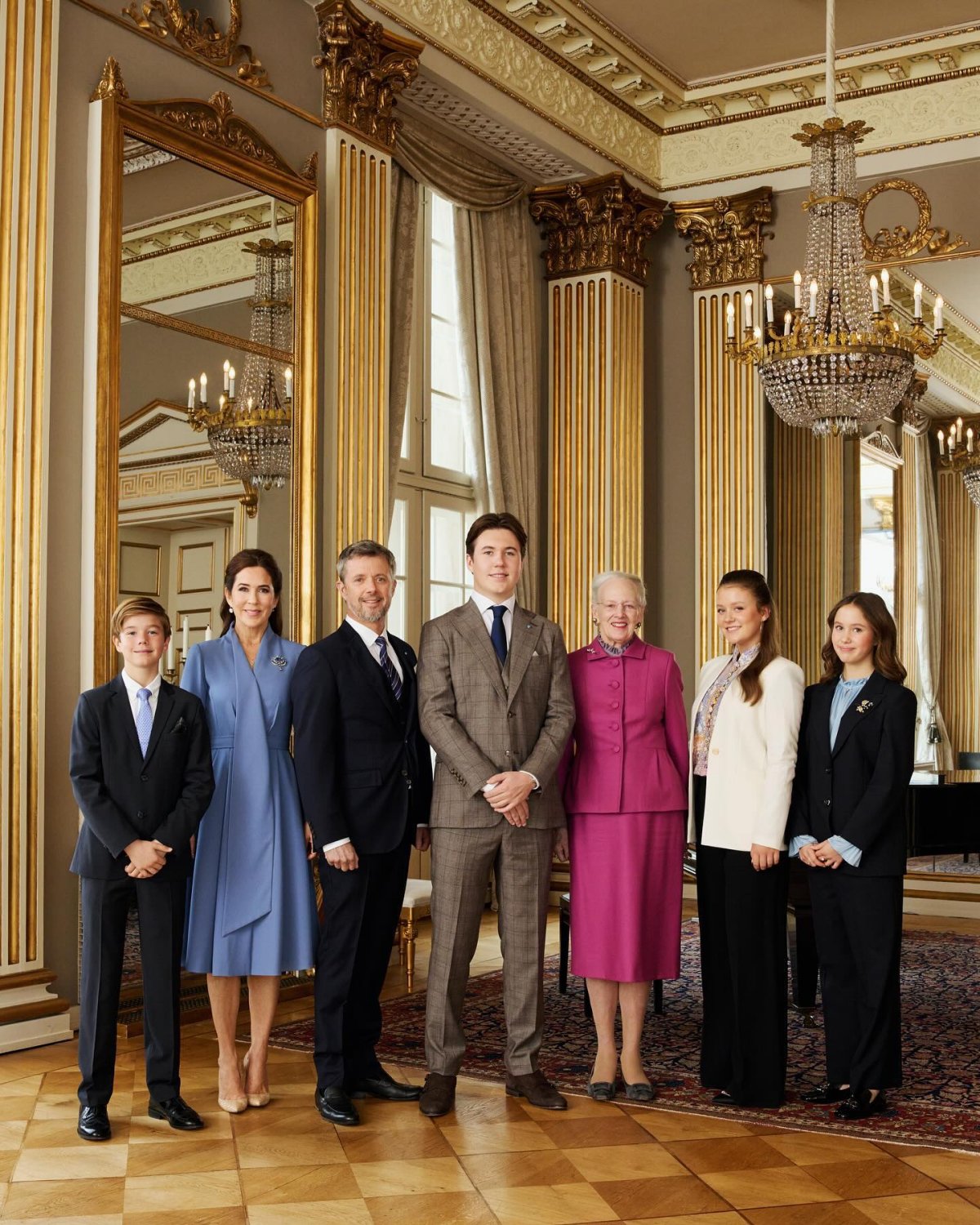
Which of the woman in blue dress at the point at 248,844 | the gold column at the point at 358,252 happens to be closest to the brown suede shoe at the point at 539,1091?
the woman in blue dress at the point at 248,844

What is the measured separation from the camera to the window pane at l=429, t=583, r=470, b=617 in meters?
7.13

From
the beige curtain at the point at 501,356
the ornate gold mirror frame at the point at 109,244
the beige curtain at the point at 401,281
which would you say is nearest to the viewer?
the ornate gold mirror frame at the point at 109,244

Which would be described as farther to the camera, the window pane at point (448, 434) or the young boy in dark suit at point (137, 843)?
the window pane at point (448, 434)

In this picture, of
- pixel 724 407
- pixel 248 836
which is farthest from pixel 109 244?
pixel 724 407

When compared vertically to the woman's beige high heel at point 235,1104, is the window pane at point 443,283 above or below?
above

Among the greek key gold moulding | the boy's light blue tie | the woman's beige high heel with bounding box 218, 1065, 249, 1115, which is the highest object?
the greek key gold moulding

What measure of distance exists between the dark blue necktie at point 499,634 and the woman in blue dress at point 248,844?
57 cm

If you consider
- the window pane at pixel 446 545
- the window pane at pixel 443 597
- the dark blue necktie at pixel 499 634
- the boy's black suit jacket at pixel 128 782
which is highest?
the window pane at pixel 446 545

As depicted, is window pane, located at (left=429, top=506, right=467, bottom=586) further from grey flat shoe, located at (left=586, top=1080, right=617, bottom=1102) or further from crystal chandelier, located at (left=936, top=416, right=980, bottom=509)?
grey flat shoe, located at (left=586, top=1080, right=617, bottom=1102)

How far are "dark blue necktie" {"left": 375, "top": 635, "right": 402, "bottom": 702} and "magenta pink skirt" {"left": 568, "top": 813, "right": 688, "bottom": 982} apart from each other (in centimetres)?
60

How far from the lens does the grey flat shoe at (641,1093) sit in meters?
3.71

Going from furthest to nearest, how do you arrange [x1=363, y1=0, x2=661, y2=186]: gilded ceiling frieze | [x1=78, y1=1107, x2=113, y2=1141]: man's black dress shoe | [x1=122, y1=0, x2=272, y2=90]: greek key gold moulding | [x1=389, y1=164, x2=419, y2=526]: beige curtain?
[x1=389, y1=164, x2=419, y2=526]: beige curtain < [x1=363, y1=0, x2=661, y2=186]: gilded ceiling frieze < [x1=122, y1=0, x2=272, y2=90]: greek key gold moulding < [x1=78, y1=1107, x2=113, y2=1141]: man's black dress shoe

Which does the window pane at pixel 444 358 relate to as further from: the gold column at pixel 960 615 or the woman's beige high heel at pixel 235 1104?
the woman's beige high heel at pixel 235 1104

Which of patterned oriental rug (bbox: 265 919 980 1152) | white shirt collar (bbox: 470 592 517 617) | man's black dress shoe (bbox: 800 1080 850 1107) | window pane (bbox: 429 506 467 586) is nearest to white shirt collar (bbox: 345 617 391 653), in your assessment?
white shirt collar (bbox: 470 592 517 617)
